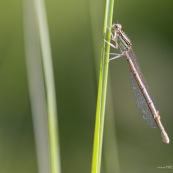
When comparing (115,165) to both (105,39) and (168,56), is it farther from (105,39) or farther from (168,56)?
(168,56)

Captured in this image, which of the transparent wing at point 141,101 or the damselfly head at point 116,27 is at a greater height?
the damselfly head at point 116,27

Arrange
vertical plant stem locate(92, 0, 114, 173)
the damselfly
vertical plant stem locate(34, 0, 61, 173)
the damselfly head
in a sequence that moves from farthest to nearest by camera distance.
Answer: the damselfly
the damselfly head
vertical plant stem locate(34, 0, 61, 173)
vertical plant stem locate(92, 0, 114, 173)

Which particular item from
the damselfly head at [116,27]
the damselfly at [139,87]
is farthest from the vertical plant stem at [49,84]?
the damselfly at [139,87]

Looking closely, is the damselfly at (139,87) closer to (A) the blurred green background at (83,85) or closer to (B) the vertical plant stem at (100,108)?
(A) the blurred green background at (83,85)

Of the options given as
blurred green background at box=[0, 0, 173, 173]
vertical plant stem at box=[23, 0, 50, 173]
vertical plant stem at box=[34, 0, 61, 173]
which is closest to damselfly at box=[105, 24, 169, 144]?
blurred green background at box=[0, 0, 173, 173]

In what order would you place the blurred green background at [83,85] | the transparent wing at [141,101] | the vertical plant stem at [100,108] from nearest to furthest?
the vertical plant stem at [100,108]
the transparent wing at [141,101]
the blurred green background at [83,85]

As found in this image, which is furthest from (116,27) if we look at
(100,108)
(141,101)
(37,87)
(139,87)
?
(100,108)

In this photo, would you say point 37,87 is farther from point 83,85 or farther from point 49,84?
point 83,85

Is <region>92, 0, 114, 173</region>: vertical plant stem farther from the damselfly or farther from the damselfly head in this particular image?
the damselfly
